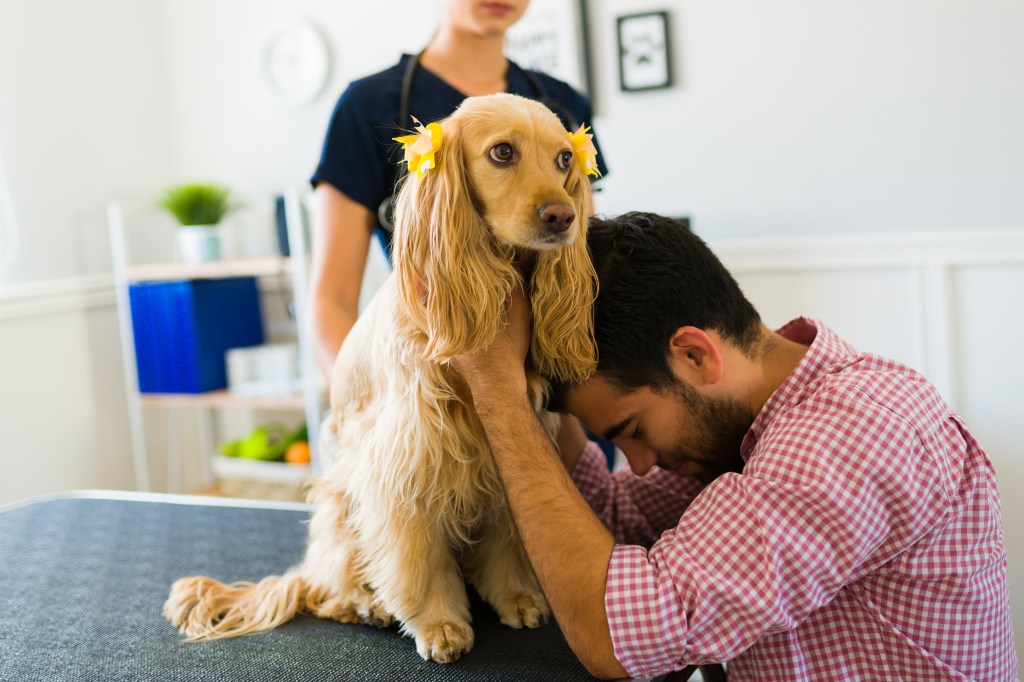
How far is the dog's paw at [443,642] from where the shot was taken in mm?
1206

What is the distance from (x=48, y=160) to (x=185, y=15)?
904 millimetres

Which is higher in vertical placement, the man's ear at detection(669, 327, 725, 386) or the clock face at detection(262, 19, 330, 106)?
the clock face at detection(262, 19, 330, 106)

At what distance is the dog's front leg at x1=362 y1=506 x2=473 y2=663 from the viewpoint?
122 cm

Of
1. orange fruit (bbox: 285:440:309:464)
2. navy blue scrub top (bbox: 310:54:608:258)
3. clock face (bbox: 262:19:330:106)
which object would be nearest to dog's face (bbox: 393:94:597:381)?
navy blue scrub top (bbox: 310:54:608:258)

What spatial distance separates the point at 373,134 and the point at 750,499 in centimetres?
96

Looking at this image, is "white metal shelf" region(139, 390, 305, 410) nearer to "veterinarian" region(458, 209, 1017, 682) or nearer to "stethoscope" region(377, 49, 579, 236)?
"stethoscope" region(377, 49, 579, 236)

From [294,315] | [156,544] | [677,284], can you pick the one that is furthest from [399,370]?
[294,315]

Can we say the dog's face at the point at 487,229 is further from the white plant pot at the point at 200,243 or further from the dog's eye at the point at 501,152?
the white plant pot at the point at 200,243

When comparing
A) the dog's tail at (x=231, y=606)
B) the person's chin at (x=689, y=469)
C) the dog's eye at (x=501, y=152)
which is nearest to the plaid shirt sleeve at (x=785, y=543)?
the person's chin at (x=689, y=469)

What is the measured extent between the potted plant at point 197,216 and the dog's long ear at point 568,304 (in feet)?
8.36

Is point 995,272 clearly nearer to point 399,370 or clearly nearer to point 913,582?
point 913,582

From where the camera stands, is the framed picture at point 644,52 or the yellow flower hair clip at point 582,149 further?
the framed picture at point 644,52

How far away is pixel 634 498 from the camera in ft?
4.94

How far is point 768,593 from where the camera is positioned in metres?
0.97
